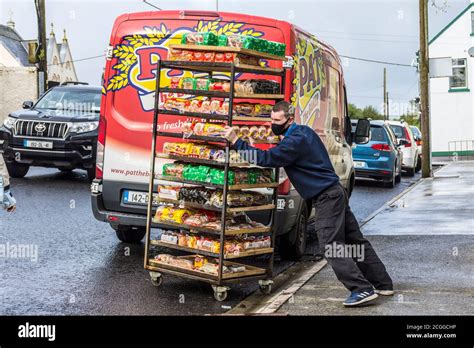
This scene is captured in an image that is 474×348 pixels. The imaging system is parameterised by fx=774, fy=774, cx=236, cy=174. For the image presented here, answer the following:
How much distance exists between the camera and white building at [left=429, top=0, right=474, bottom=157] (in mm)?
45312

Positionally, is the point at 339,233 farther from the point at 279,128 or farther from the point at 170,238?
the point at 170,238

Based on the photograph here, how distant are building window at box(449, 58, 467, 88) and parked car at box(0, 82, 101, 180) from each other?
3343 cm

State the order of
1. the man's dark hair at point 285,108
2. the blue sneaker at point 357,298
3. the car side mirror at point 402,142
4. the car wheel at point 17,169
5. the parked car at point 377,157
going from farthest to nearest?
the car side mirror at point 402,142, the parked car at point 377,157, the car wheel at point 17,169, the man's dark hair at point 285,108, the blue sneaker at point 357,298

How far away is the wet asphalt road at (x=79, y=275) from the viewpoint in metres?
6.96

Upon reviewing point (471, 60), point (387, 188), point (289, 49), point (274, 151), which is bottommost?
point (387, 188)

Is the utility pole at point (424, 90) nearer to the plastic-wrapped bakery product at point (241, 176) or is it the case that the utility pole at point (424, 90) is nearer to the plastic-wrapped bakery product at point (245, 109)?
the plastic-wrapped bakery product at point (245, 109)

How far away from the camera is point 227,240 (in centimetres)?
739

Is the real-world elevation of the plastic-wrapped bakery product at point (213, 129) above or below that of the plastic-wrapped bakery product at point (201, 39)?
below

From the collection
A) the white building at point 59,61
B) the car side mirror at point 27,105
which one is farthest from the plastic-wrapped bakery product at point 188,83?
the white building at point 59,61

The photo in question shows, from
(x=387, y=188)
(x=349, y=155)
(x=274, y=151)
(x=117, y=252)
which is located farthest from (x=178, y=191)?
(x=387, y=188)

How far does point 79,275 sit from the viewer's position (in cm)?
821

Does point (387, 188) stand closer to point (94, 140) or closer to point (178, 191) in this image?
point (94, 140)

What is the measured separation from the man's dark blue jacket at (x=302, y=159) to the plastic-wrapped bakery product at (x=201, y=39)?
1.07 meters
